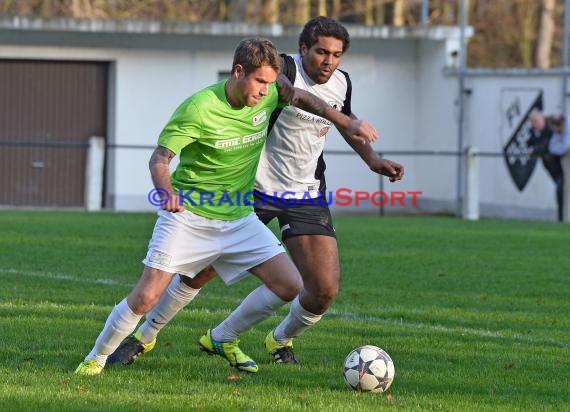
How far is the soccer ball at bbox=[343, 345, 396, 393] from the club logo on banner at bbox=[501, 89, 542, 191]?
18036mm

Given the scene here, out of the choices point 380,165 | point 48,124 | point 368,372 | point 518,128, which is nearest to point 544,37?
point 518,128

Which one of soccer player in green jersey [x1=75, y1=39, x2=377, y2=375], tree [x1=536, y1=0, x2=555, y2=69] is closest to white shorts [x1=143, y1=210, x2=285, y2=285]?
soccer player in green jersey [x1=75, y1=39, x2=377, y2=375]

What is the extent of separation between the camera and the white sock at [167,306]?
7.28m

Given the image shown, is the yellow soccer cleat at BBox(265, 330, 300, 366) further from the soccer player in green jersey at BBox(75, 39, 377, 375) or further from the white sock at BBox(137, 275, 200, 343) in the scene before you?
the white sock at BBox(137, 275, 200, 343)

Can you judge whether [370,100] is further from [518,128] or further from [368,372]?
[368,372]

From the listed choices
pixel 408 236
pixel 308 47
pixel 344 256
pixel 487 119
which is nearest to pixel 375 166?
pixel 308 47

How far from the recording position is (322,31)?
737cm

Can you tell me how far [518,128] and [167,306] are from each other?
19.4 meters

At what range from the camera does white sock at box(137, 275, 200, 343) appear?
7.28 meters

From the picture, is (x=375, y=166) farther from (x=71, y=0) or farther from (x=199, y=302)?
(x=71, y=0)

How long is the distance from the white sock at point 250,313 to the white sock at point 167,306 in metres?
0.27

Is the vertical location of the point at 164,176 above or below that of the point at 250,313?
above

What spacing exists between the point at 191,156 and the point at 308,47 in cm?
108

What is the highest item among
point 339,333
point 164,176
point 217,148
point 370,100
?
point 370,100
